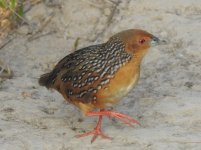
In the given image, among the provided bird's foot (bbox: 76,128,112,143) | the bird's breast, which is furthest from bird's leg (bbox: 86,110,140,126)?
the bird's breast

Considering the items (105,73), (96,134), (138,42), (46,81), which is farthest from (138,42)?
(46,81)

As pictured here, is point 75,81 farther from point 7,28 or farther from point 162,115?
point 7,28

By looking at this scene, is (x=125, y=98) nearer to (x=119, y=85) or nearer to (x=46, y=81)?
(x=46, y=81)

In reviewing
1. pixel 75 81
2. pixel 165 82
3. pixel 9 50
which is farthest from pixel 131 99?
pixel 9 50

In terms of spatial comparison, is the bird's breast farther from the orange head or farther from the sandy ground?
the sandy ground

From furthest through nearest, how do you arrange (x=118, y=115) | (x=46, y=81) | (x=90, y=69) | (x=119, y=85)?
(x=46, y=81) → (x=118, y=115) → (x=90, y=69) → (x=119, y=85)

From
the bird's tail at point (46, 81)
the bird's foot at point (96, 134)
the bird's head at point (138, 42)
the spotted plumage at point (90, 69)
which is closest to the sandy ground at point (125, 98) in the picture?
the bird's foot at point (96, 134)

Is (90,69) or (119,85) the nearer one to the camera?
(119,85)
